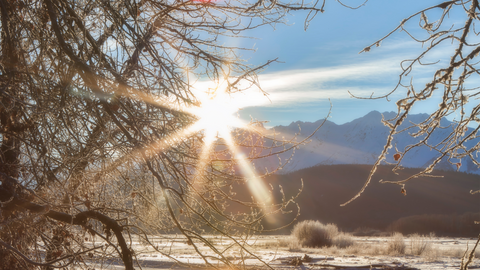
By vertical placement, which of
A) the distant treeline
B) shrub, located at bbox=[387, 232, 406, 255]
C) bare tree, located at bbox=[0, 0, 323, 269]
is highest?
bare tree, located at bbox=[0, 0, 323, 269]

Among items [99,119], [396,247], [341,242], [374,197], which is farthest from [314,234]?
[374,197]

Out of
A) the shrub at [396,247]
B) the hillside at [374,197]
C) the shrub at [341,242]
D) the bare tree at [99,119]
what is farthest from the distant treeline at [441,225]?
the bare tree at [99,119]

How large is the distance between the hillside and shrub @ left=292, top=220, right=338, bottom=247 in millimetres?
24580

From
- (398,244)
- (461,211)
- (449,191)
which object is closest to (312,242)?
(398,244)

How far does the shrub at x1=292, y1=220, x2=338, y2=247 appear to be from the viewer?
23375mm

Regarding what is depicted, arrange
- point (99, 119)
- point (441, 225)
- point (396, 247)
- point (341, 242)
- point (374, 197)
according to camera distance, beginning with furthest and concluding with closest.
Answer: point (374, 197), point (441, 225), point (341, 242), point (396, 247), point (99, 119)

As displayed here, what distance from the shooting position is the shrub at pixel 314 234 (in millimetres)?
23375

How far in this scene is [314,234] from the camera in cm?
2380

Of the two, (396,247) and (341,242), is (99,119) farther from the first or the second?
(341,242)

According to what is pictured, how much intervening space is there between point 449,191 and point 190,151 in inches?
2618

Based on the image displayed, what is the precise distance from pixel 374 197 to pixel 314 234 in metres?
38.9

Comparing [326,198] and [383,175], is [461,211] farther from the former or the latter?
[326,198]

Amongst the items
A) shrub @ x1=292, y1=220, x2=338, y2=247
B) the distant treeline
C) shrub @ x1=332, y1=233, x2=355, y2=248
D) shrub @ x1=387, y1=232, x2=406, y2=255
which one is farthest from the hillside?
shrub @ x1=387, y1=232, x2=406, y2=255

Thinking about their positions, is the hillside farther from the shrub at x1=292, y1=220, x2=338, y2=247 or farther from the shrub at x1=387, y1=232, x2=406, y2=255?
the shrub at x1=387, y1=232, x2=406, y2=255
